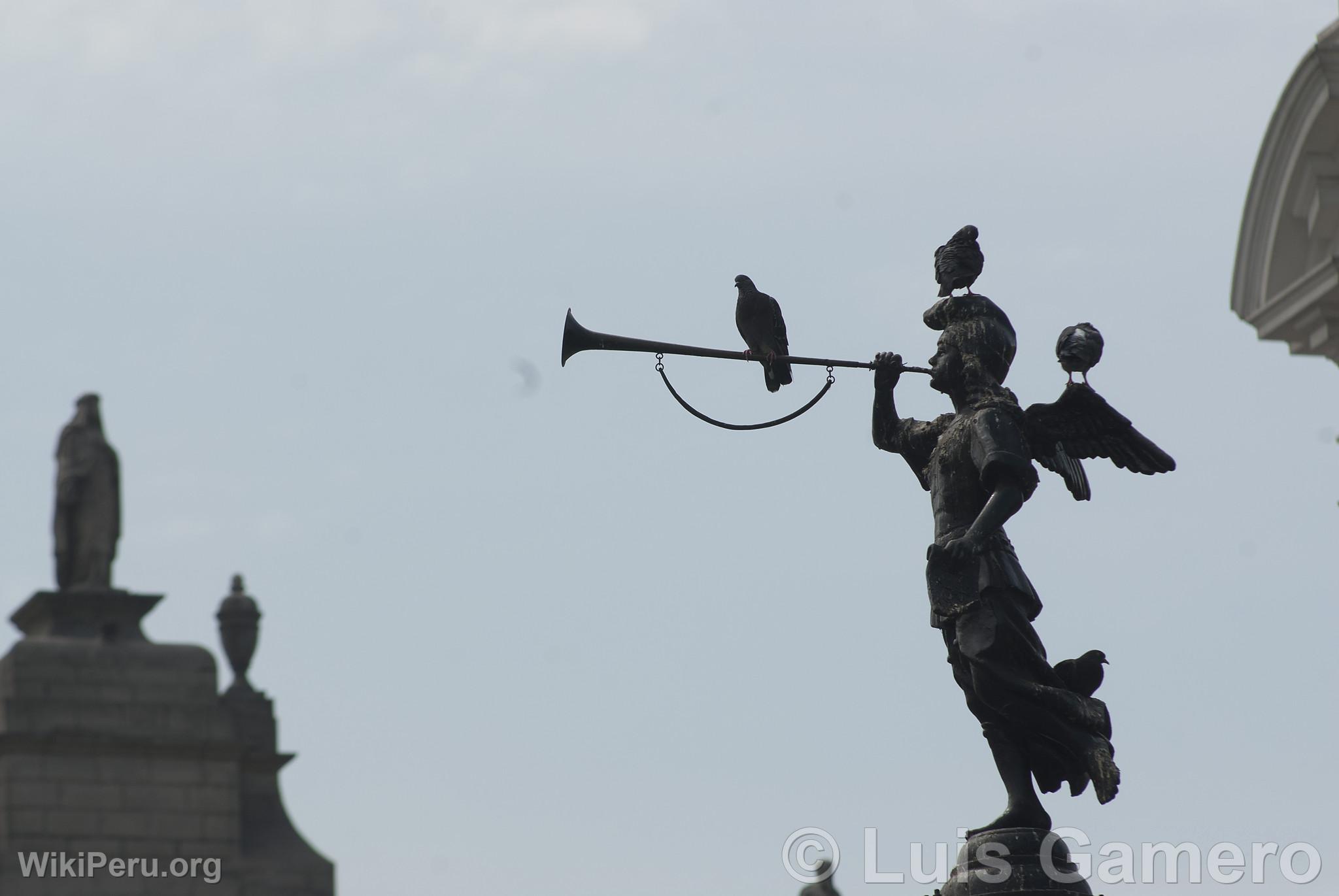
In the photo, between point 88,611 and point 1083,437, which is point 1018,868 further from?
point 88,611

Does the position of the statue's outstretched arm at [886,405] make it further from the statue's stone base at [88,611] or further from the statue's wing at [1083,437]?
the statue's stone base at [88,611]

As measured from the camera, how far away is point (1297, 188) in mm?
23594

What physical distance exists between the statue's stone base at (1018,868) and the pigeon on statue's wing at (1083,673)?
61 cm

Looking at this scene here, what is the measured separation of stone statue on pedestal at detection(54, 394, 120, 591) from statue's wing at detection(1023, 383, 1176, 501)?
26.6m

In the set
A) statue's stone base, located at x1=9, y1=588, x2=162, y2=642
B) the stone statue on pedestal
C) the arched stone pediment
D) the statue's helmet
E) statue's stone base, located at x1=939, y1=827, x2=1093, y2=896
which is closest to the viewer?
statue's stone base, located at x1=939, y1=827, x2=1093, y2=896

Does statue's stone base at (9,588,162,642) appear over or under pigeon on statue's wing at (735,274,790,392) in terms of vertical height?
over

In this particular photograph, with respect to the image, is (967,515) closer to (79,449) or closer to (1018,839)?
(1018,839)

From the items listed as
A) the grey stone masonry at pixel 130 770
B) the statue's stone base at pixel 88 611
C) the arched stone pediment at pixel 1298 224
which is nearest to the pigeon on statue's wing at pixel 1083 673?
the arched stone pediment at pixel 1298 224

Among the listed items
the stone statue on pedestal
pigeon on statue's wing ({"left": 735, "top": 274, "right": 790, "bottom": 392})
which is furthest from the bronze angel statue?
the stone statue on pedestal

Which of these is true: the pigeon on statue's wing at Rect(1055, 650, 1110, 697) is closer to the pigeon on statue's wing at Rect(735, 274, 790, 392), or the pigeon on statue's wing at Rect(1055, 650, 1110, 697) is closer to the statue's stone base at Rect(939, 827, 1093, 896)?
the statue's stone base at Rect(939, 827, 1093, 896)

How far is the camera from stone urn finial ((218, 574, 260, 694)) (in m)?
36.9

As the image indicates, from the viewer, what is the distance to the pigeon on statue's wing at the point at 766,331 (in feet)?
37.5

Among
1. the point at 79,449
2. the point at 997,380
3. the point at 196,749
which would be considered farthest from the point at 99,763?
the point at 997,380

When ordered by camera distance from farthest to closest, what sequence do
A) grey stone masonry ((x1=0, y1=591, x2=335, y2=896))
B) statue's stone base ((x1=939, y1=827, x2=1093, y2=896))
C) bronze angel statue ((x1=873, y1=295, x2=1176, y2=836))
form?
grey stone masonry ((x1=0, y1=591, x2=335, y2=896)) → bronze angel statue ((x1=873, y1=295, x2=1176, y2=836)) → statue's stone base ((x1=939, y1=827, x2=1093, y2=896))
